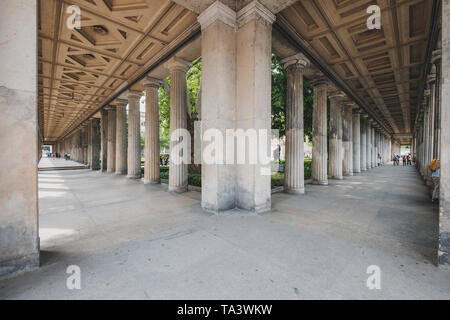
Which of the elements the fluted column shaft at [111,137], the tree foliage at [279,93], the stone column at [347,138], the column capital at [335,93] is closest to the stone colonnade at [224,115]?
the column capital at [335,93]

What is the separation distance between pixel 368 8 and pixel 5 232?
10.3 metres

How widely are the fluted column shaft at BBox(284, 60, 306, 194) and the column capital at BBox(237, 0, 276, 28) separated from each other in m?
3.27

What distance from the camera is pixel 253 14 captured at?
5598 mm

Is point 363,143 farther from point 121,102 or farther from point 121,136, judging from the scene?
point 121,102

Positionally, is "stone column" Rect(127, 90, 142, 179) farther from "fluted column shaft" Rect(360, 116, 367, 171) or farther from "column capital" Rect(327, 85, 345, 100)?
"fluted column shaft" Rect(360, 116, 367, 171)

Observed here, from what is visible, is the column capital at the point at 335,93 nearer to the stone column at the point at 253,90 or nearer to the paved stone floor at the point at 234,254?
the stone column at the point at 253,90

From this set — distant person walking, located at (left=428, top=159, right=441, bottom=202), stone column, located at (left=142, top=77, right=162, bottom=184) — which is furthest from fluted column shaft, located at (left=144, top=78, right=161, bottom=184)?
distant person walking, located at (left=428, top=159, right=441, bottom=202)

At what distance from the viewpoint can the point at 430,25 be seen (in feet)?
22.9

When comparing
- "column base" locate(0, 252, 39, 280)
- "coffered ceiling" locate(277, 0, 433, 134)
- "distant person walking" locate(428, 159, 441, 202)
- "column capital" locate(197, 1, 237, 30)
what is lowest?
"column base" locate(0, 252, 39, 280)

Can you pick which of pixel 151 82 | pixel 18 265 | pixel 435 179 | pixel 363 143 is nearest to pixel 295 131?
pixel 435 179

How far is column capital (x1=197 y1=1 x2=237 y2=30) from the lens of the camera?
5660mm

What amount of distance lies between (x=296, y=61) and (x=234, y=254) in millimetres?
8421

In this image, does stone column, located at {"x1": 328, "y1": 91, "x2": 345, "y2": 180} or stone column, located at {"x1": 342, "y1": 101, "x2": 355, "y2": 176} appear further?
stone column, located at {"x1": 342, "y1": 101, "x2": 355, "y2": 176}
